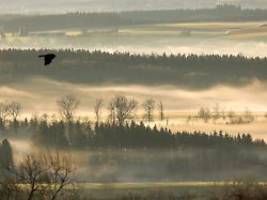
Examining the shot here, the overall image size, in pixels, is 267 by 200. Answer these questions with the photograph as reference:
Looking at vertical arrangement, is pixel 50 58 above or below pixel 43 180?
above

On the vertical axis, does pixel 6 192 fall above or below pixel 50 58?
below

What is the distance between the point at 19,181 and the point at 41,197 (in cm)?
625

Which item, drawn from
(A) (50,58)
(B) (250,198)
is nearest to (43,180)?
(B) (250,198)

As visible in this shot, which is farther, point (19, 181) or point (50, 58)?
point (19, 181)

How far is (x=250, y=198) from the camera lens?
199375 millimetres

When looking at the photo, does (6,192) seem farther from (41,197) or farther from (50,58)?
(50,58)

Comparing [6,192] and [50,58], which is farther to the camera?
[6,192]

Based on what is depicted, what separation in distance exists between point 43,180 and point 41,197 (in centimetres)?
286

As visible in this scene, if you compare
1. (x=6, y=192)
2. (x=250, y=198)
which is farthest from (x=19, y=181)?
(x=250, y=198)

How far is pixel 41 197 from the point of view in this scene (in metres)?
199

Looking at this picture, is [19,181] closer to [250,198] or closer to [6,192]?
[6,192]

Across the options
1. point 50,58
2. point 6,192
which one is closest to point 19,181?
point 6,192

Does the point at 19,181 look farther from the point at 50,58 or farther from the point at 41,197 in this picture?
A: the point at 50,58

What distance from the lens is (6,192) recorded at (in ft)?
643
